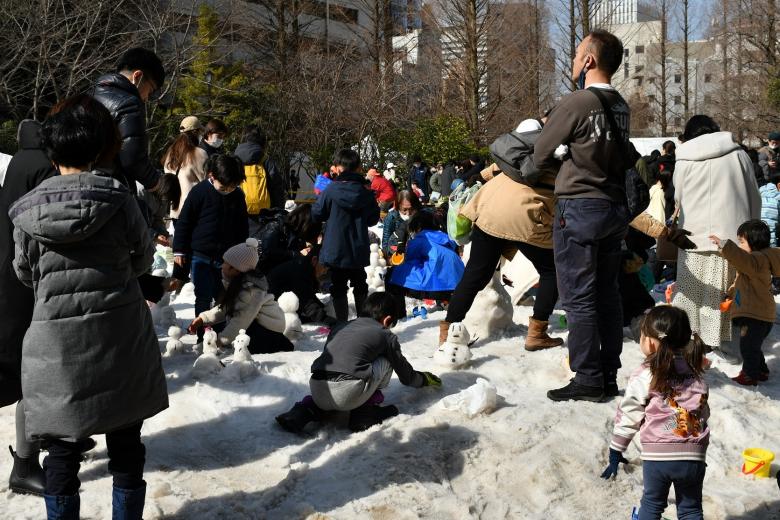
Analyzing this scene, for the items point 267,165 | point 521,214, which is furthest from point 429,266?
point 521,214

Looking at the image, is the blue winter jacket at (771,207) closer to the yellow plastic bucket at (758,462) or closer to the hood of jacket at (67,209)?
the yellow plastic bucket at (758,462)

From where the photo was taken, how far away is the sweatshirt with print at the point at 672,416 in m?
3.38

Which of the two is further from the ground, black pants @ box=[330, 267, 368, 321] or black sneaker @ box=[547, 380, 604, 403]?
black pants @ box=[330, 267, 368, 321]

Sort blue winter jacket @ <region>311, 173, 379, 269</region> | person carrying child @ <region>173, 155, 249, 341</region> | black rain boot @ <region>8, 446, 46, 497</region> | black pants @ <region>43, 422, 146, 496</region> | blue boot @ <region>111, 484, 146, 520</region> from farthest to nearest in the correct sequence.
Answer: blue winter jacket @ <region>311, 173, 379, 269</region>, person carrying child @ <region>173, 155, 249, 341</region>, black rain boot @ <region>8, 446, 46, 497</region>, blue boot @ <region>111, 484, 146, 520</region>, black pants @ <region>43, 422, 146, 496</region>

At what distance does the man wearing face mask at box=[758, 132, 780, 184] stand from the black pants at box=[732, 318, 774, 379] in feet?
16.4

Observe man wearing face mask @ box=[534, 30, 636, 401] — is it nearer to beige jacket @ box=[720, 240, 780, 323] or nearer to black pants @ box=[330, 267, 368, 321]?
beige jacket @ box=[720, 240, 780, 323]

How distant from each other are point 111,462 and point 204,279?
3.17 meters

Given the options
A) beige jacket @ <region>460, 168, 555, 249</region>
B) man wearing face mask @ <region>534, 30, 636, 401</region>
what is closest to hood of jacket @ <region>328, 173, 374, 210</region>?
beige jacket @ <region>460, 168, 555, 249</region>

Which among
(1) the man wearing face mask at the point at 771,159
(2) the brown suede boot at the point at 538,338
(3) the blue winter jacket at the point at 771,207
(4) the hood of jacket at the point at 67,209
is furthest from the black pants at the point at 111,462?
(1) the man wearing face mask at the point at 771,159

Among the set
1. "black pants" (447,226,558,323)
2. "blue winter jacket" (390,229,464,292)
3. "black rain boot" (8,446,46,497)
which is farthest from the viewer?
"blue winter jacket" (390,229,464,292)

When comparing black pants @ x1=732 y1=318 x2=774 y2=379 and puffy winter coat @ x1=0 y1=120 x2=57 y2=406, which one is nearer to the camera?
puffy winter coat @ x1=0 y1=120 x2=57 y2=406

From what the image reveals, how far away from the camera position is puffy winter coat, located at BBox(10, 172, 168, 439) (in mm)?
2879

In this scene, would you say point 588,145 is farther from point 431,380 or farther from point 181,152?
point 181,152

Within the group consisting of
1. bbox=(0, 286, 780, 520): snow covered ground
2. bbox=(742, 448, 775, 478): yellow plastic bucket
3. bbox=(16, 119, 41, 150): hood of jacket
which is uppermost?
bbox=(16, 119, 41, 150): hood of jacket
